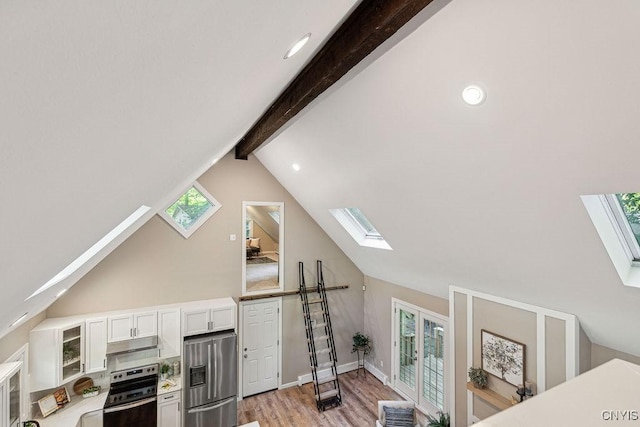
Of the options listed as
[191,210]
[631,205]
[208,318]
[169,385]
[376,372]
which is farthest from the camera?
[376,372]

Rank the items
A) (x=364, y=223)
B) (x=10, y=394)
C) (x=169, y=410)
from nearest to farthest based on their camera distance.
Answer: (x=10, y=394) < (x=169, y=410) < (x=364, y=223)

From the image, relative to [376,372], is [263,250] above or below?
above

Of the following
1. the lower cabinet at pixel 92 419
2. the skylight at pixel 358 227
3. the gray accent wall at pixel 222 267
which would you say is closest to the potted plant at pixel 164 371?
the lower cabinet at pixel 92 419

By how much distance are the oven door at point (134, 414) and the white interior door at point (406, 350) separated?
384 centimetres

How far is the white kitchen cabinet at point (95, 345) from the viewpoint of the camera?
4.02 meters

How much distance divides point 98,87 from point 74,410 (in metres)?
4.86

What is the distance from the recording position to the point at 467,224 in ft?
10.1

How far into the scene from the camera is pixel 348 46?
188 cm

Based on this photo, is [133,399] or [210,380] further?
[210,380]

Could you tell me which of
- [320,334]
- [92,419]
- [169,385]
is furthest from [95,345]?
[320,334]

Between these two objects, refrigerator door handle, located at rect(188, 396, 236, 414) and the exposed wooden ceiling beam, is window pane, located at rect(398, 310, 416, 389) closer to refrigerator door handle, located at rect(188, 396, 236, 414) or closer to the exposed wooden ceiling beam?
refrigerator door handle, located at rect(188, 396, 236, 414)

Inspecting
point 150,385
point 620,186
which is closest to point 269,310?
point 150,385

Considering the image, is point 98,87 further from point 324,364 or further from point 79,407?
point 324,364

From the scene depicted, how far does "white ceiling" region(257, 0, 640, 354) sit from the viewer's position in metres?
1.53
